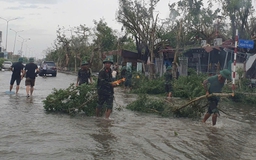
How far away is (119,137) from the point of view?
23.1 ft

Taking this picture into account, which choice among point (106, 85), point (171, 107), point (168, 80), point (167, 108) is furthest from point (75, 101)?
point (168, 80)

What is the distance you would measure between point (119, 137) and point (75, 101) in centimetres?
308

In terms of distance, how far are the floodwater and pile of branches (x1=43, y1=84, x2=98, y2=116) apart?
1.02 ft

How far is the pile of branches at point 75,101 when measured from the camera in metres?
9.70

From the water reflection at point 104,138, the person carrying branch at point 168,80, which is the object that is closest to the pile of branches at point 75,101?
the water reflection at point 104,138

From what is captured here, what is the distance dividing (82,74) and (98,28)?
3005cm

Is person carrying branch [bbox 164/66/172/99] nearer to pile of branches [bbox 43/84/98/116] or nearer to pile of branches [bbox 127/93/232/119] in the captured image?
pile of branches [bbox 127/93/232/119]

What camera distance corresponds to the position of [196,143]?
693 cm

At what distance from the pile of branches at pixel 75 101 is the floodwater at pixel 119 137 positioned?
1.02ft

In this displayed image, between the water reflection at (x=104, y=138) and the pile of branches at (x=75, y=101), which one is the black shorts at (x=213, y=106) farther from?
the pile of branches at (x=75, y=101)

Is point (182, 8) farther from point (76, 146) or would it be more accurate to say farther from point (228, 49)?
point (76, 146)

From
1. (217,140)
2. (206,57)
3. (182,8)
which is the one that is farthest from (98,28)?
(217,140)

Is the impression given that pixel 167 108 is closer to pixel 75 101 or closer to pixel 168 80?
pixel 75 101

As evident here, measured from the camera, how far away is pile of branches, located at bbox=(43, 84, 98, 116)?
970 centimetres
